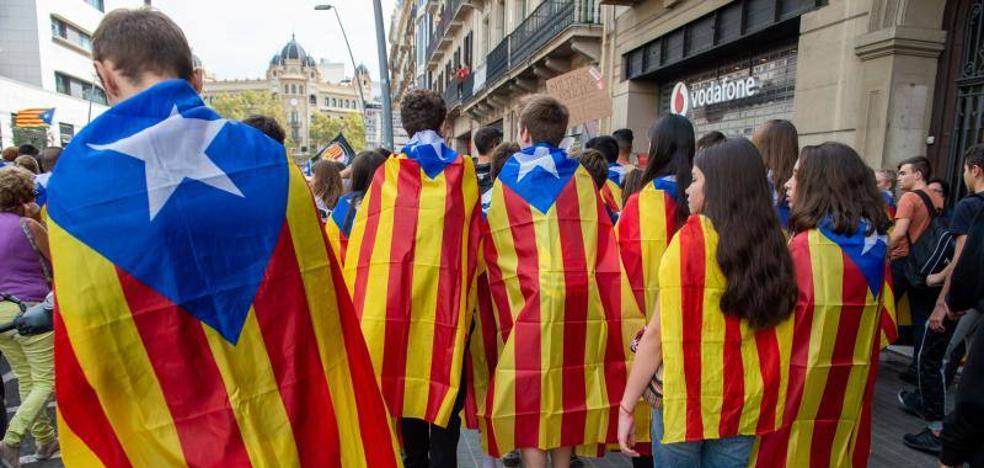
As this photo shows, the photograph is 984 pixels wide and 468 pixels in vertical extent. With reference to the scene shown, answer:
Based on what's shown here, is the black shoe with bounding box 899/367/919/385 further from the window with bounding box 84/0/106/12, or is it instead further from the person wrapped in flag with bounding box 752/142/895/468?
the window with bounding box 84/0/106/12

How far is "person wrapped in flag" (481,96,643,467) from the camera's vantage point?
9.29ft

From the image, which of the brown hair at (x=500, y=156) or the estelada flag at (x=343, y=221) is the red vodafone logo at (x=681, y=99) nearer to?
the brown hair at (x=500, y=156)

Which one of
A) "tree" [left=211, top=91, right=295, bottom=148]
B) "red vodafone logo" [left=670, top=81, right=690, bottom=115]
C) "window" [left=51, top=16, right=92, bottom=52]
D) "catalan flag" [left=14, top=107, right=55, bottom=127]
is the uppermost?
"tree" [left=211, top=91, right=295, bottom=148]

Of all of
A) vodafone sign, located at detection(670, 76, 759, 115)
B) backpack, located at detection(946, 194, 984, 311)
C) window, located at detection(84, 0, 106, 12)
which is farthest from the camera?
window, located at detection(84, 0, 106, 12)

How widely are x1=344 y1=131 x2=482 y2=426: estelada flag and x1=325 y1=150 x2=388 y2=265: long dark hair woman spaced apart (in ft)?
2.09

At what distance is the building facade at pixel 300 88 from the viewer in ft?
416

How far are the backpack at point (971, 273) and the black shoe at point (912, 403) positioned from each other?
159 cm

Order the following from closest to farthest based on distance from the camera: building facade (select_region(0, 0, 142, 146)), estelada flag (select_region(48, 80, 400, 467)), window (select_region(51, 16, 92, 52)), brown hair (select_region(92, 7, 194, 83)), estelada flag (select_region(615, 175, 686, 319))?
estelada flag (select_region(48, 80, 400, 467))
brown hair (select_region(92, 7, 194, 83))
estelada flag (select_region(615, 175, 686, 319))
building facade (select_region(0, 0, 142, 146))
window (select_region(51, 16, 92, 52))

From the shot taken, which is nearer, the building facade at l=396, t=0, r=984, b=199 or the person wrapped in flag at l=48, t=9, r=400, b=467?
the person wrapped in flag at l=48, t=9, r=400, b=467

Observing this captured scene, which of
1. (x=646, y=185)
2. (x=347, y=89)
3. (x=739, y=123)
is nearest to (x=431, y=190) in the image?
(x=646, y=185)

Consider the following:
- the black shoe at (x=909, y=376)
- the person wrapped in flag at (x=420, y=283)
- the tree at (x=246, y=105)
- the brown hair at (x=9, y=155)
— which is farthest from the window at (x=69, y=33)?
the tree at (x=246, y=105)

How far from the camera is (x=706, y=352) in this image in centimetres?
219

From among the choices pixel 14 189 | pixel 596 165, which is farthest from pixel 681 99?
pixel 14 189

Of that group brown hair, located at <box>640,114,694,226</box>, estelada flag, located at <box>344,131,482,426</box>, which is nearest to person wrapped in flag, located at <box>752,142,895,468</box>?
brown hair, located at <box>640,114,694,226</box>
